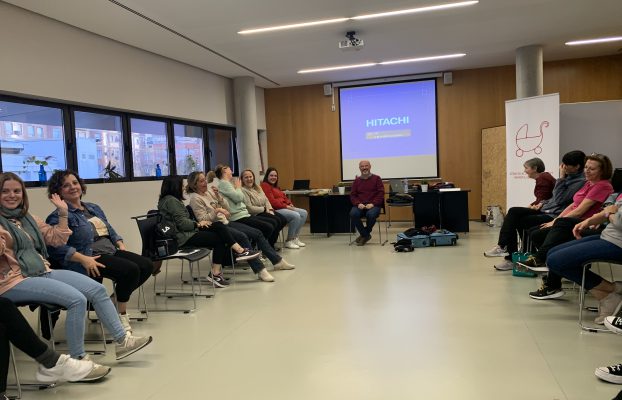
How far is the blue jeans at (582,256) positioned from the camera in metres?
2.89

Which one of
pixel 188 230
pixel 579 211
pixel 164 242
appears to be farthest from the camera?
pixel 188 230

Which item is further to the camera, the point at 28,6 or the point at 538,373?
the point at 28,6

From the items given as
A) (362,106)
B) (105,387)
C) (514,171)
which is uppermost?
(362,106)

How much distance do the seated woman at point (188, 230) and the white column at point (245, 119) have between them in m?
4.07

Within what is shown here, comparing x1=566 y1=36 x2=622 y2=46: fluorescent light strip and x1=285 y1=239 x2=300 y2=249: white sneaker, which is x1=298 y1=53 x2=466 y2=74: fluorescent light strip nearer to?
x1=566 y1=36 x2=622 y2=46: fluorescent light strip

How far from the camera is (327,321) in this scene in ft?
11.2

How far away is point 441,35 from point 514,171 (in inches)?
93.5

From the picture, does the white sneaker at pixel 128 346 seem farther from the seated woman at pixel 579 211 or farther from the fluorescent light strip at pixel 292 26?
the fluorescent light strip at pixel 292 26

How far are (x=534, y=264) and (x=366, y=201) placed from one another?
3222 millimetres

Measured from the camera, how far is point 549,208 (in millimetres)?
4484

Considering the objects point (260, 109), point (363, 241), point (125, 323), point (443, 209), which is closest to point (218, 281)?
point (125, 323)

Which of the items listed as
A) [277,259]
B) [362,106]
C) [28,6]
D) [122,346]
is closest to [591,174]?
[277,259]

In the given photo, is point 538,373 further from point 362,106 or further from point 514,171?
point 362,106

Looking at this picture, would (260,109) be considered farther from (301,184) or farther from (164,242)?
(164,242)
